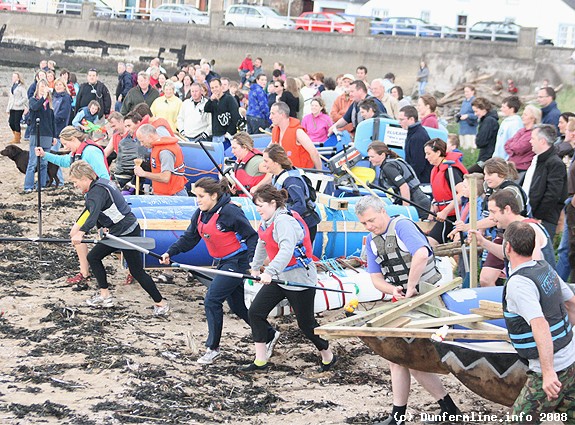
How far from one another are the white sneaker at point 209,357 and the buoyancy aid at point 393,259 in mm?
1878

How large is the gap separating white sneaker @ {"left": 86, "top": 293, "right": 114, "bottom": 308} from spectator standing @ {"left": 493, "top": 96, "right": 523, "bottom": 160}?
16.4ft

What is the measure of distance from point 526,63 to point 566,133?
2033 cm

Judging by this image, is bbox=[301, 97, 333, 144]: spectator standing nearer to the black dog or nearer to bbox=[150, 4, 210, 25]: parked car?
the black dog

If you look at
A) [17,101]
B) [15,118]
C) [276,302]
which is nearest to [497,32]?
[15,118]

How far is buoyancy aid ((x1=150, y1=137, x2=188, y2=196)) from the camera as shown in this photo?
985 cm

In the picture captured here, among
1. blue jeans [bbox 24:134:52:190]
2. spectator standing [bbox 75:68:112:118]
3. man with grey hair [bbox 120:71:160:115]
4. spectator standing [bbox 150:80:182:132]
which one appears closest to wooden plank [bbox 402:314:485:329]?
spectator standing [bbox 150:80:182:132]

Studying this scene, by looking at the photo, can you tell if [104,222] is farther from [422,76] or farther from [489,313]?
[422,76]

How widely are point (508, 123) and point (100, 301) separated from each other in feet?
17.5

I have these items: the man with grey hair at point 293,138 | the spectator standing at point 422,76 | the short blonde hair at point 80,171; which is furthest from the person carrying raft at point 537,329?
the spectator standing at point 422,76

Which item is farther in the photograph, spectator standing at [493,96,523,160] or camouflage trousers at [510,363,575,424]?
spectator standing at [493,96,523,160]

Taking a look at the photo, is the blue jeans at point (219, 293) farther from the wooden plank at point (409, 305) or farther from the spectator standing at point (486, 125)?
the spectator standing at point (486, 125)

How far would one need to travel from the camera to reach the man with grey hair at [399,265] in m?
6.15

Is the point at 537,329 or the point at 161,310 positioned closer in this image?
the point at 537,329

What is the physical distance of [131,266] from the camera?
8617mm
